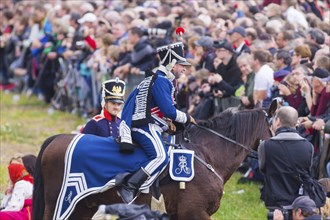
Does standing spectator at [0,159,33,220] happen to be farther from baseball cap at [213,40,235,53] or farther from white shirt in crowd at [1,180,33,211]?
baseball cap at [213,40,235,53]

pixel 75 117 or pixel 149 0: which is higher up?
pixel 149 0

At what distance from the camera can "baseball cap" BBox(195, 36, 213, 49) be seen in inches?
751

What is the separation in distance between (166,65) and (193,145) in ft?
3.47

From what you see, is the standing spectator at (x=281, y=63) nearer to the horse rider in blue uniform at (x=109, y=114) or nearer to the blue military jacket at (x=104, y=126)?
the horse rider in blue uniform at (x=109, y=114)

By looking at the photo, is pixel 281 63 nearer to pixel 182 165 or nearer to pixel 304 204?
pixel 182 165

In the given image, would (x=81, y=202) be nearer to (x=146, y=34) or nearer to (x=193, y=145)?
(x=193, y=145)

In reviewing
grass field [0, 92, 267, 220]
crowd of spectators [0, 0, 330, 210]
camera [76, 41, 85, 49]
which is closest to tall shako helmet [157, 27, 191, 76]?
crowd of spectators [0, 0, 330, 210]

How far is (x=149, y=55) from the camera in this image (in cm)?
2094

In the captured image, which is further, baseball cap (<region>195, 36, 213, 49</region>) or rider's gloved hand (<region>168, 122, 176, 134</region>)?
baseball cap (<region>195, 36, 213, 49</region>)

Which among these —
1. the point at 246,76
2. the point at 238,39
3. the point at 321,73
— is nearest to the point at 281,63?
the point at 246,76

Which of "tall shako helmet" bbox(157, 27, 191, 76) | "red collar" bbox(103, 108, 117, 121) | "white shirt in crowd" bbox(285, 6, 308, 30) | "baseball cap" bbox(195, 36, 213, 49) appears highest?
"tall shako helmet" bbox(157, 27, 191, 76)

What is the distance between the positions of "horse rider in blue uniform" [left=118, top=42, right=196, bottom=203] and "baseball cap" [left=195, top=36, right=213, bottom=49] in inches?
259

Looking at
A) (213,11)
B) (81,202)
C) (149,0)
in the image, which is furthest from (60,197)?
(149,0)

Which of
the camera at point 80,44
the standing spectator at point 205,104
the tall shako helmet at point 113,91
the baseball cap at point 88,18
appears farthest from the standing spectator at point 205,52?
the tall shako helmet at point 113,91
